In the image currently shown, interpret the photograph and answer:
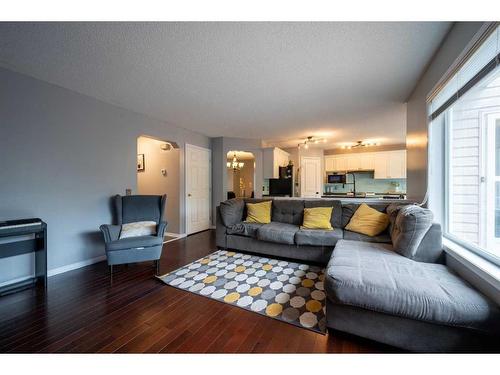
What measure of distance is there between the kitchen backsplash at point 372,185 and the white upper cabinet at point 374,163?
1.35ft

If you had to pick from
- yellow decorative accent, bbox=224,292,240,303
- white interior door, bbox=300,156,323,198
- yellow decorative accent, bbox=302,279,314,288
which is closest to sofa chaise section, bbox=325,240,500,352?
yellow decorative accent, bbox=302,279,314,288

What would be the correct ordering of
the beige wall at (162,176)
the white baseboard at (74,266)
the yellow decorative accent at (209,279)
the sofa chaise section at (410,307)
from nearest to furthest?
the sofa chaise section at (410,307)
the yellow decorative accent at (209,279)
the white baseboard at (74,266)
the beige wall at (162,176)

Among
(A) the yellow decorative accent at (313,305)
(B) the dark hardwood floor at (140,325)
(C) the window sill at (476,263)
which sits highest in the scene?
(C) the window sill at (476,263)

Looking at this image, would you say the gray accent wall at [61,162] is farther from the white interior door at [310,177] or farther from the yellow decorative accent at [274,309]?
the white interior door at [310,177]

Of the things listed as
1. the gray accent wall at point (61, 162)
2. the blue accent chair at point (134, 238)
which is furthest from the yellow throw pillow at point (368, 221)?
the gray accent wall at point (61, 162)

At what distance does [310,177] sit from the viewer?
21.6 feet

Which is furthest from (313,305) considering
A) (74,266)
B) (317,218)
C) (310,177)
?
(310,177)

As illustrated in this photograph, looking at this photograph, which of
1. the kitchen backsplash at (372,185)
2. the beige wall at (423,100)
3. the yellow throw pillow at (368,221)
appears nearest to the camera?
the beige wall at (423,100)

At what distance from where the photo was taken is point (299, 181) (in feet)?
21.2

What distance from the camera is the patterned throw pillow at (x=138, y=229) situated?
259 centimetres

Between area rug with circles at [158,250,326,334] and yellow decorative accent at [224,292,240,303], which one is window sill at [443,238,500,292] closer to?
area rug with circles at [158,250,326,334]
